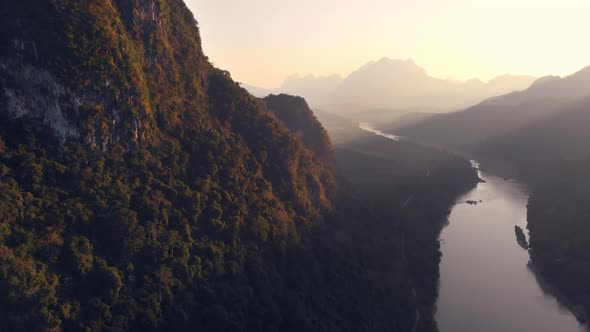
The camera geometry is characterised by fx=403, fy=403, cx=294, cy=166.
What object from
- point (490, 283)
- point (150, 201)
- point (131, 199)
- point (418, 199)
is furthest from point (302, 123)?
point (131, 199)

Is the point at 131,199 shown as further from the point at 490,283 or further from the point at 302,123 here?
the point at 490,283

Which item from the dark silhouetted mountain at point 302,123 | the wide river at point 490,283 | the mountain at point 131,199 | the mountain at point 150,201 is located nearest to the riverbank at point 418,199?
the wide river at point 490,283

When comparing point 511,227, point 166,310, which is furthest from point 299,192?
point 511,227

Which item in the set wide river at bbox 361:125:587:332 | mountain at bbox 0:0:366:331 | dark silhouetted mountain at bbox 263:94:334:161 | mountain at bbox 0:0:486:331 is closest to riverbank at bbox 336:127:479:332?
wide river at bbox 361:125:587:332

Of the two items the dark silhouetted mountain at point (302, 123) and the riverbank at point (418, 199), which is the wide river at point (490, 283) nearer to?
the riverbank at point (418, 199)

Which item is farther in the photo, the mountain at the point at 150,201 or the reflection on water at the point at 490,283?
the reflection on water at the point at 490,283

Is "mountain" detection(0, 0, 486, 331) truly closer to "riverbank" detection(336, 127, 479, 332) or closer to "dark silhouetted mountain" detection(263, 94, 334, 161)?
"riverbank" detection(336, 127, 479, 332)

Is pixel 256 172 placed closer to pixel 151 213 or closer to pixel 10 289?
pixel 151 213

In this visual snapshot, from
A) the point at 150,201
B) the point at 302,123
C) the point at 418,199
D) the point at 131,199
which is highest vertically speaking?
the point at 302,123
